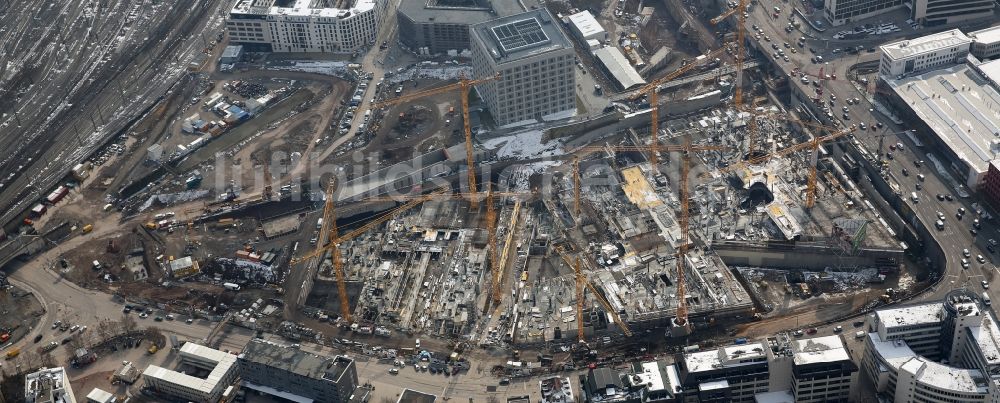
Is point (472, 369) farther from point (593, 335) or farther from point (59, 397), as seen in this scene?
point (59, 397)

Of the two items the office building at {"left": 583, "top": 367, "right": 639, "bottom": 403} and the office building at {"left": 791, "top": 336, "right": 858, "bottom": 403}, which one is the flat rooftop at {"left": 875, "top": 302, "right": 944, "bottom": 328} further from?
the office building at {"left": 583, "top": 367, "right": 639, "bottom": 403}

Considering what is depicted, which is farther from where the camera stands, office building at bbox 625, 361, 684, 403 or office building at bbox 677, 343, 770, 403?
office building at bbox 677, 343, 770, 403

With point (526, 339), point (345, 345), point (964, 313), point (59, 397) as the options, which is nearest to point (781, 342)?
point (964, 313)

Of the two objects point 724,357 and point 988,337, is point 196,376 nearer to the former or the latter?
point 724,357

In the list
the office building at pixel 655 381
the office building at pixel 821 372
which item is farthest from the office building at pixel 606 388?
the office building at pixel 821 372

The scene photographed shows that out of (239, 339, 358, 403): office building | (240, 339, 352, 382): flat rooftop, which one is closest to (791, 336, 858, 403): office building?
(239, 339, 358, 403): office building

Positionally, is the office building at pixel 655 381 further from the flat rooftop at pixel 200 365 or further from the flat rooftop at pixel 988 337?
the flat rooftop at pixel 200 365
